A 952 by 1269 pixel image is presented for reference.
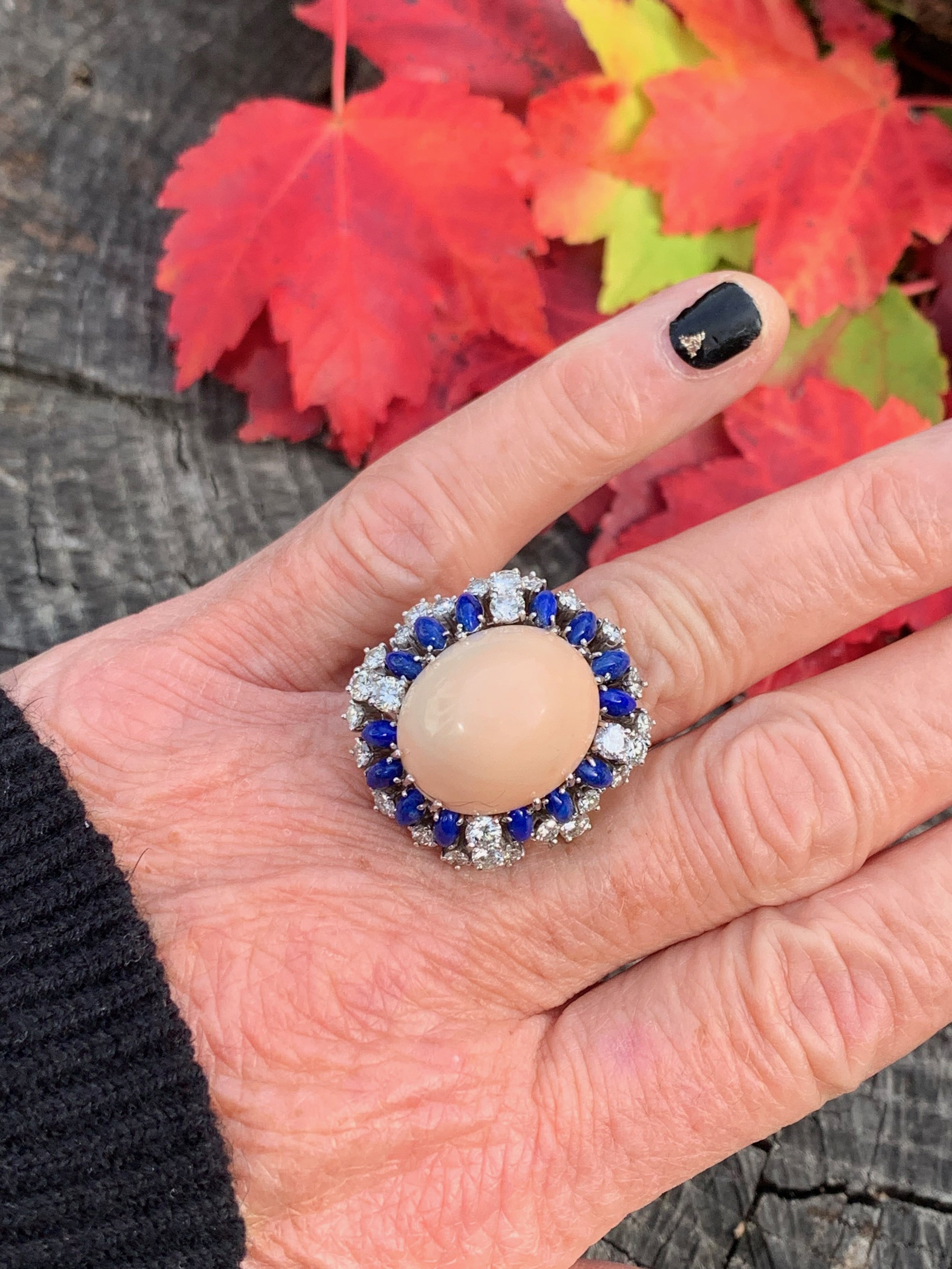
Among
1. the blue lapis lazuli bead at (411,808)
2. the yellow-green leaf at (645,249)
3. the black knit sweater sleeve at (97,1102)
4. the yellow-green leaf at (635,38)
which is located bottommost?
the black knit sweater sleeve at (97,1102)

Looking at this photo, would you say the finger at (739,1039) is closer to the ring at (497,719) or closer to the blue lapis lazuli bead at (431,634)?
the ring at (497,719)

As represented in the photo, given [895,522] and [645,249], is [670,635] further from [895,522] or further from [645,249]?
[645,249]

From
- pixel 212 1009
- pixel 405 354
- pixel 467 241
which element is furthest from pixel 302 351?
pixel 212 1009

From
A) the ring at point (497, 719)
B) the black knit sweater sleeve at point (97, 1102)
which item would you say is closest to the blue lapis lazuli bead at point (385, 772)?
the ring at point (497, 719)

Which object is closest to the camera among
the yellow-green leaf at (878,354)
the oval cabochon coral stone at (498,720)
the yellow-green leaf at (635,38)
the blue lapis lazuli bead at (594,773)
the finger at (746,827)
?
the oval cabochon coral stone at (498,720)

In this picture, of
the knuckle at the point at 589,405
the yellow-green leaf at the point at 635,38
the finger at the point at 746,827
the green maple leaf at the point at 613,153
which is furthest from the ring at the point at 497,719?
the yellow-green leaf at the point at 635,38

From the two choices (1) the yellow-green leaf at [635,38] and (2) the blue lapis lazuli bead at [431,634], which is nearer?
(2) the blue lapis lazuli bead at [431,634]

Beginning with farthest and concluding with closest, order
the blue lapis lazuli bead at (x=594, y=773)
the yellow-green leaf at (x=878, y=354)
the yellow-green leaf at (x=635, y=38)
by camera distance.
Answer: the yellow-green leaf at (x=878, y=354) < the yellow-green leaf at (x=635, y=38) < the blue lapis lazuli bead at (x=594, y=773)

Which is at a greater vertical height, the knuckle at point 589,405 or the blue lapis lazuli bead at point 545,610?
the knuckle at point 589,405
